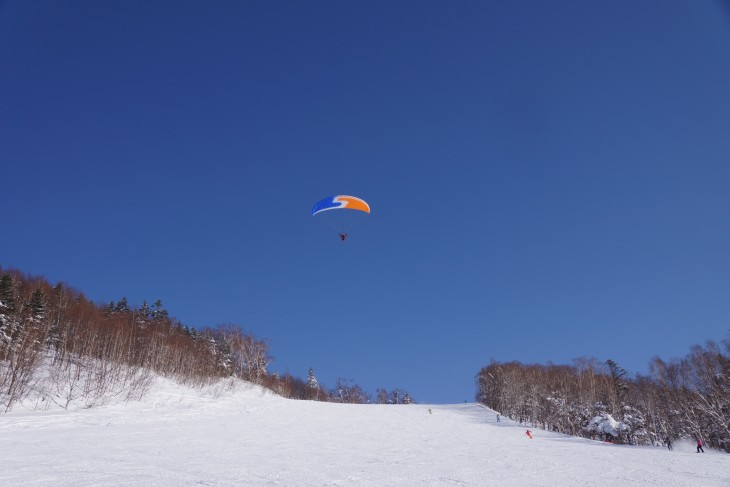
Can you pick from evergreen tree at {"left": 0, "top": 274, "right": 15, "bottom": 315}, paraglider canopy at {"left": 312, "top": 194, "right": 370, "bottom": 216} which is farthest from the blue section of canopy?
evergreen tree at {"left": 0, "top": 274, "right": 15, "bottom": 315}

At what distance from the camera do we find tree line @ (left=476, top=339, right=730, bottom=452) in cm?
4647

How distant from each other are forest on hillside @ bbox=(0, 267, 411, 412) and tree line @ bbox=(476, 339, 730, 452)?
42.9 meters

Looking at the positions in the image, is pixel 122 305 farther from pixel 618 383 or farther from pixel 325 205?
pixel 618 383

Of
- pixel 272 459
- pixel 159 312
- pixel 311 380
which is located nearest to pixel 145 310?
pixel 159 312

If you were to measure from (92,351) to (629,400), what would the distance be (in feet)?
232

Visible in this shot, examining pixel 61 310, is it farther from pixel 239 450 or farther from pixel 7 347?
pixel 239 450

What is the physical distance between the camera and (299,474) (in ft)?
42.6

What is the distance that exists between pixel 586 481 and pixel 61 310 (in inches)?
2265

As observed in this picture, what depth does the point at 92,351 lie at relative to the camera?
46969 millimetres

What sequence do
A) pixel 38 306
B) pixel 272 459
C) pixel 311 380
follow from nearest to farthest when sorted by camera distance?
pixel 272 459, pixel 38 306, pixel 311 380

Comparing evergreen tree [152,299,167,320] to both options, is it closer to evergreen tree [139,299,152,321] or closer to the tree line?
evergreen tree [139,299,152,321]

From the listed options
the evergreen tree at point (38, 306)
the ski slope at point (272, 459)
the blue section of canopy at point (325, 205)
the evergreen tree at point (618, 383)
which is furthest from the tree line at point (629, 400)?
the evergreen tree at point (38, 306)

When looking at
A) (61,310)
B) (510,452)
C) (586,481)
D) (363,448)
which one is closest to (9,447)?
(363,448)

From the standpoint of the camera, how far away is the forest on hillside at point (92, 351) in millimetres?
36209
